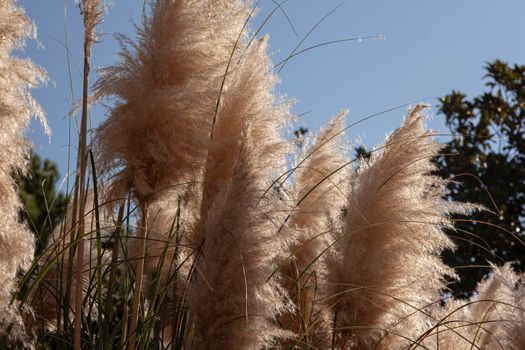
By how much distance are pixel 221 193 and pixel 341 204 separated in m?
1.44

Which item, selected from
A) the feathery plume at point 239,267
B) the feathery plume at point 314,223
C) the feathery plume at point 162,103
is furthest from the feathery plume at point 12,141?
the feathery plume at point 314,223

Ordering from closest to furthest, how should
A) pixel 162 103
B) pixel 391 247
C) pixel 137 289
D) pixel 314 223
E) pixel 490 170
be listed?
pixel 137 289 < pixel 162 103 < pixel 391 247 < pixel 314 223 < pixel 490 170

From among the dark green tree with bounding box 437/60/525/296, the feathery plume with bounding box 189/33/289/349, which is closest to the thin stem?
the feathery plume with bounding box 189/33/289/349

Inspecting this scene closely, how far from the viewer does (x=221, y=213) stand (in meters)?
2.78

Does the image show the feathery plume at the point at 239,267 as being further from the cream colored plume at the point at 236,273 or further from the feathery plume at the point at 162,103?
the feathery plume at the point at 162,103

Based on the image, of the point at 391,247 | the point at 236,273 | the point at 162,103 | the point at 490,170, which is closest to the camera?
the point at 236,273

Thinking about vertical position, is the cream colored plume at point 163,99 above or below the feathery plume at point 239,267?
above

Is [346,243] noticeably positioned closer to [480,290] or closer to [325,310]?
[325,310]

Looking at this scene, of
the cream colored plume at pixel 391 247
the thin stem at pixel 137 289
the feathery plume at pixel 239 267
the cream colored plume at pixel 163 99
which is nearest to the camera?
the feathery plume at pixel 239 267

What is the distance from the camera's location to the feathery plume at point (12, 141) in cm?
308

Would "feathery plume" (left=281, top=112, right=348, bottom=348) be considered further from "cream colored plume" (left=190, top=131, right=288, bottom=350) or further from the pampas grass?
"cream colored plume" (left=190, top=131, right=288, bottom=350)

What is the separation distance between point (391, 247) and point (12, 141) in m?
1.63

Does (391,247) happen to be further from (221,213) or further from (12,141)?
(12,141)

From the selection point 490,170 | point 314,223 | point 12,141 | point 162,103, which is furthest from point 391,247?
point 490,170
